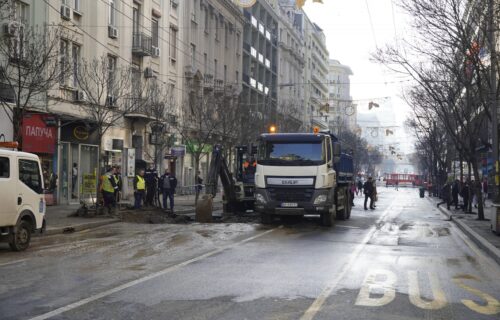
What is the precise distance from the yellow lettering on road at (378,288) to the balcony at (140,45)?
26.3 meters

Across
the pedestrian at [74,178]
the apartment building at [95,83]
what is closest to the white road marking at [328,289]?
the apartment building at [95,83]

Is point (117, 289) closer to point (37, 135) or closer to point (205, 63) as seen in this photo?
point (37, 135)

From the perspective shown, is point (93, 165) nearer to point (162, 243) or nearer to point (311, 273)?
point (162, 243)

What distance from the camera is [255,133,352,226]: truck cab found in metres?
18.4

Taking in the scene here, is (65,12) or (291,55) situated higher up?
(291,55)

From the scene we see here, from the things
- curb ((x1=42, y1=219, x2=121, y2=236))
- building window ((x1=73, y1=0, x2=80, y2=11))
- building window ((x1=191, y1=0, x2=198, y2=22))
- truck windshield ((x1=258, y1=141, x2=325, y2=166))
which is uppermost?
building window ((x1=191, y1=0, x2=198, y2=22))

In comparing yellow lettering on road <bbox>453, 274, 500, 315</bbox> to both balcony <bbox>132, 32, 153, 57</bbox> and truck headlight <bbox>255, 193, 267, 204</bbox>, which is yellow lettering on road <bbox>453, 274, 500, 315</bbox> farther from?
balcony <bbox>132, 32, 153, 57</bbox>

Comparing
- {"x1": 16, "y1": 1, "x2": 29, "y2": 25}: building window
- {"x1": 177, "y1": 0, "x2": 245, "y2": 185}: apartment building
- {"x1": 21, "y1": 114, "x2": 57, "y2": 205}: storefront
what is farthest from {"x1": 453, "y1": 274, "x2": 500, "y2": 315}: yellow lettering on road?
{"x1": 177, "y1": 0, "x2": 245, "y2": 185}: apartment building

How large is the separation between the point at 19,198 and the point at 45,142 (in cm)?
1398

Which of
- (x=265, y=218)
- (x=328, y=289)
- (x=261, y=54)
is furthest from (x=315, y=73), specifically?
(x=328, y=289)

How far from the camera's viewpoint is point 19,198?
12.4 meters

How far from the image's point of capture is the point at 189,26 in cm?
4338

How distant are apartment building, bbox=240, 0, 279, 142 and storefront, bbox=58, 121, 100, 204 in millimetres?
21170

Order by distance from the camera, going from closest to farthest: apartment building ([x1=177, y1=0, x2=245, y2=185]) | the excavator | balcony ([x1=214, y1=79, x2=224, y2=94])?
the excavator, apartment building ([x1=177, y1=0, x2=245, y2=185]), balcony ([x1=214, y1=79, x2=224, y2=94])
